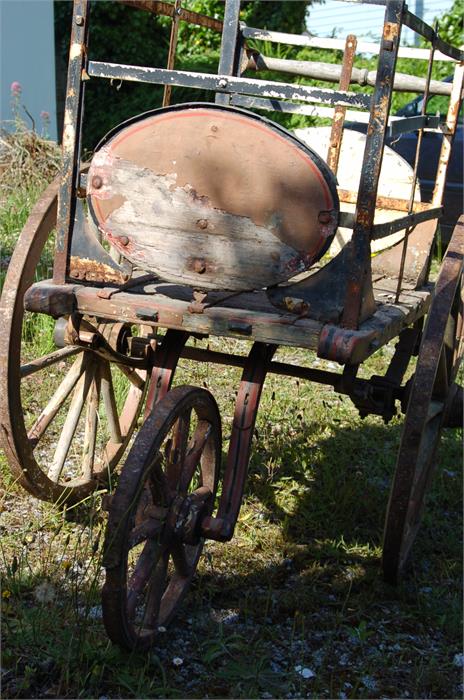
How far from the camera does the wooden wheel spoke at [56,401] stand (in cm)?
309

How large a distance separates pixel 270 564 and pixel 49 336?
183 centimetres

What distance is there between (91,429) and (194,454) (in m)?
0.81

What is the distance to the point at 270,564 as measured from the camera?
10.2 feet

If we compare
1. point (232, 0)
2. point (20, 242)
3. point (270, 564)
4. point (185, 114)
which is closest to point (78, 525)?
point (270, 564)

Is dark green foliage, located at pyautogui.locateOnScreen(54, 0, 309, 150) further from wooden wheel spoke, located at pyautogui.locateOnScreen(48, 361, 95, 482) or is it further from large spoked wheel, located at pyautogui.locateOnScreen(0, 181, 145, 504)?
wooden wheel spoke, located at pyautogui.locateOnScreen(48, 361, 95, 482)

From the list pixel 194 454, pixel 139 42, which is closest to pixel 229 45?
pixel 194 454

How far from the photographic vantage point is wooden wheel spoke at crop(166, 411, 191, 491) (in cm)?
250

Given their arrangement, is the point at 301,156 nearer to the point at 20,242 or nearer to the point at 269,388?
the point at 20,242

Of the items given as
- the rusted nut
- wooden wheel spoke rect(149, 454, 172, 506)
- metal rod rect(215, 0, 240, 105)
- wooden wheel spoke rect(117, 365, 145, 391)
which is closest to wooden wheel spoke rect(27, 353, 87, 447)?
wooden wheel spoke rect(117, 365, 145, 391)

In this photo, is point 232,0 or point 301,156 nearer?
point 301,156

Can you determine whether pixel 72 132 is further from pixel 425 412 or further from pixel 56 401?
pixel 425 412

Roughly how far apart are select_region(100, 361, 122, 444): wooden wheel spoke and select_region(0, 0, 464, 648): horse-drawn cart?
0.41 meters

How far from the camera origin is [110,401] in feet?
11.3

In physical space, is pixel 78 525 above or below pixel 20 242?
below
